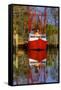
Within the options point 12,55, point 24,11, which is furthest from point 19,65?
point 24,11

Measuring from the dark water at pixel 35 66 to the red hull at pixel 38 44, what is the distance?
0.03 metres

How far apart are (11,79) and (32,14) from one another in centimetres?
57

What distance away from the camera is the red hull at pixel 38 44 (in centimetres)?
243

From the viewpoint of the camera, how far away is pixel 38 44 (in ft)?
8.08

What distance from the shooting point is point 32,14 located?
2.43 metres

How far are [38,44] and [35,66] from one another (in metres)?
0.19

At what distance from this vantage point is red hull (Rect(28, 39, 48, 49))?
2426 mm

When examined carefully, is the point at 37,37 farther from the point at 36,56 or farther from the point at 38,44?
the point at 36,56

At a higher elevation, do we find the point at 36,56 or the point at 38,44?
the point at 38,44

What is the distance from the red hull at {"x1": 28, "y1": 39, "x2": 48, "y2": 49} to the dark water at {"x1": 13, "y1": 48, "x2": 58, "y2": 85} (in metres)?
0.03

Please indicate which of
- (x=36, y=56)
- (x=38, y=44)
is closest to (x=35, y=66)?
(x=36, y=56)

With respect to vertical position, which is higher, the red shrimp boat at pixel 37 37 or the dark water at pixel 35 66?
the red shrimp boat at pixel 37 37

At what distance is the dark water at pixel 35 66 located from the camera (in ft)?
7.80
